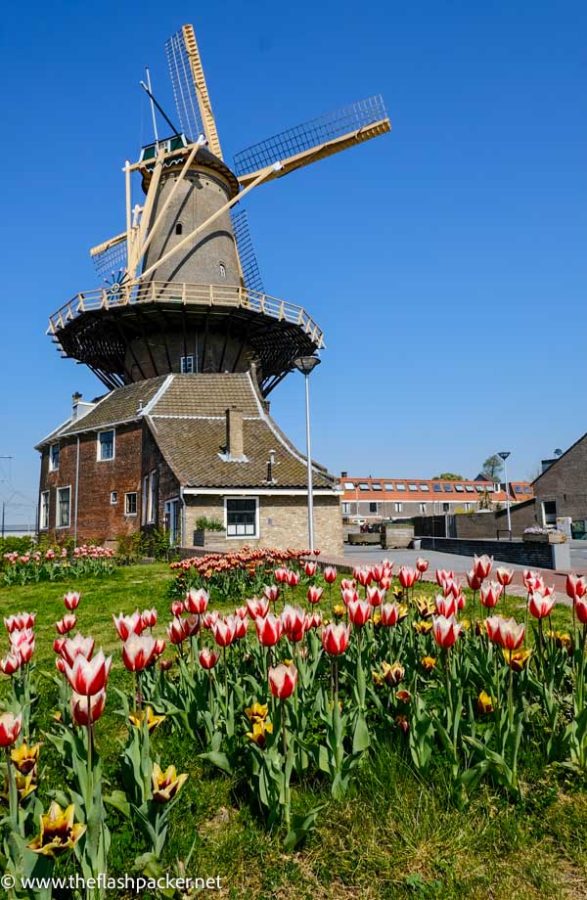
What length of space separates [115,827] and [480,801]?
72.5 inches

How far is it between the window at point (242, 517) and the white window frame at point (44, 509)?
13035 mm

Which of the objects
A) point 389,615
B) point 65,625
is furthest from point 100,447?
point 389,615

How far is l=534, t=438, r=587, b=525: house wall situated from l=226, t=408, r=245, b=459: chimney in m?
29.8

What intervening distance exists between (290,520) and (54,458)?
47.4 ft

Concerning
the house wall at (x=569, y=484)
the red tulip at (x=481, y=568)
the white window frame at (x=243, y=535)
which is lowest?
the red tulip at (x=481, y=568)

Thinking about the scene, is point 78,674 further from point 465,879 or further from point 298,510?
point 298,510

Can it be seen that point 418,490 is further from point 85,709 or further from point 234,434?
point 85,709

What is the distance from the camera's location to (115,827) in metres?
2.85

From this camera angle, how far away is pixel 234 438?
23.1 meters

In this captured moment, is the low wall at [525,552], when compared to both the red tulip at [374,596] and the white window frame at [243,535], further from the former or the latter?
the red tulip at [374,596]

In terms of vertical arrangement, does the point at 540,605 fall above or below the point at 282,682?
above

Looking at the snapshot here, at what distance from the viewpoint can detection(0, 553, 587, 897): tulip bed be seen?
2.45m

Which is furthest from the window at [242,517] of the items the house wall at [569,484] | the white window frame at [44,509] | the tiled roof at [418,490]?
the tiled roof at [418,490]

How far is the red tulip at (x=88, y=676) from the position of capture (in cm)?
225
